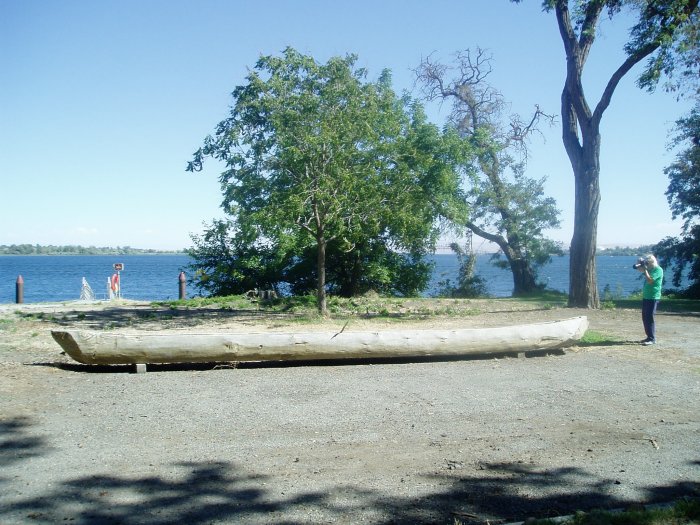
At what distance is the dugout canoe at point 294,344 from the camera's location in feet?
28.3

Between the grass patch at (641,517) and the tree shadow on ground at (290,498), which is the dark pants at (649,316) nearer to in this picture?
the tree shadow on ground at (290,498)

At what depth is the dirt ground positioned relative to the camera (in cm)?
454

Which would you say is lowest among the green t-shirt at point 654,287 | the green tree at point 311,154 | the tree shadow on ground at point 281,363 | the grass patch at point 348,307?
the tree shadow on ground at point 281,363

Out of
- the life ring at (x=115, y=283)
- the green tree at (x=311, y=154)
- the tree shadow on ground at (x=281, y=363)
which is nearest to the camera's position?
the tree shadow on ground at (x=281, y=363)

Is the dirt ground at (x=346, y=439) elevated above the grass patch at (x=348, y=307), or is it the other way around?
the grass patch at (x=348, y=307)

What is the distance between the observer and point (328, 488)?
4.80m

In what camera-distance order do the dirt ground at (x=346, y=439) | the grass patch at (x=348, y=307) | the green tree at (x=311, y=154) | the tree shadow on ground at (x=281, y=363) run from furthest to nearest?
the grass patch at (x=348, y=307)
the green tree at (x=311, y=154)
the tree shadow on ground at (x=281, y=363)
the dirt ground at (x=346, y=439)

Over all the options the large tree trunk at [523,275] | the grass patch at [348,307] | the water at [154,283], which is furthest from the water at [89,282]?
the large tree trunk at [523,275]

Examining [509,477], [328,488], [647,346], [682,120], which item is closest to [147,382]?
[328,488]

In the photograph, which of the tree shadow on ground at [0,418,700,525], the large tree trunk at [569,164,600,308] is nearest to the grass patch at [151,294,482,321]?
the large tree trunk at [569,164,600,308]

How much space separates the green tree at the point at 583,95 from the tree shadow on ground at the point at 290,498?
1364 centimetres

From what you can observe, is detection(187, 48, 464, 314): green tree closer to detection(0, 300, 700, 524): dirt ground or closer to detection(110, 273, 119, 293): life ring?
detection(0, 300, 700, 524): dirt ground

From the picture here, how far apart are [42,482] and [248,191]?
956cm

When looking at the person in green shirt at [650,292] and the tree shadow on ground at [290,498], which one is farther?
the person in green shirt at [650,292]
